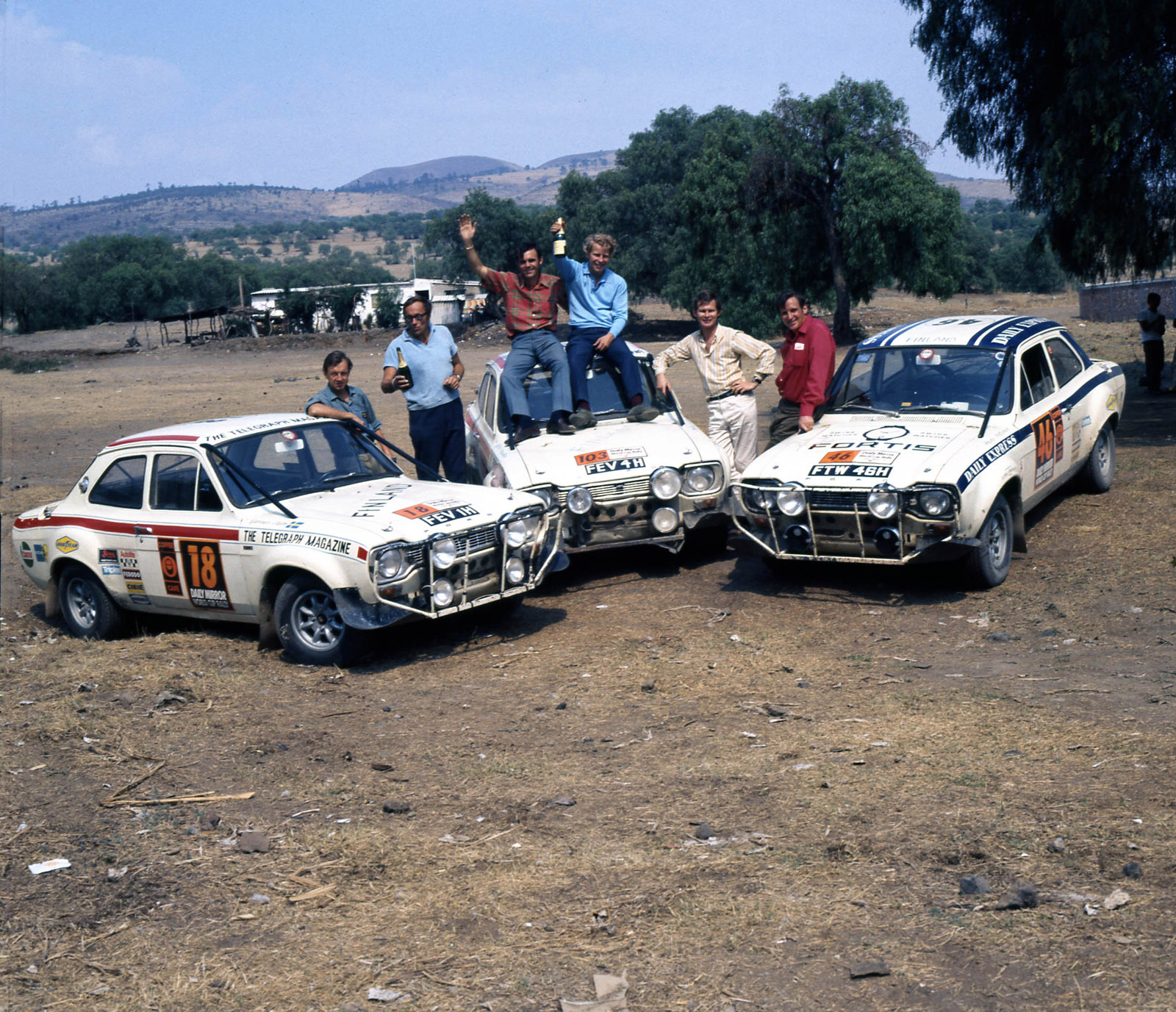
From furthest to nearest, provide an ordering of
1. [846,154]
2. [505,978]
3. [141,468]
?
[846,154]
[141,468]
[505,978]

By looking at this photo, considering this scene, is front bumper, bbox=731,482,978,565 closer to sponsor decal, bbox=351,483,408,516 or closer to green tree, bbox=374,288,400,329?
sponsor decal, bbox=351,483,408,516

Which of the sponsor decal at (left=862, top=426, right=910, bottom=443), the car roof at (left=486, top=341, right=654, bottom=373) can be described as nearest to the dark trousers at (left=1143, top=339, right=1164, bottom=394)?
the car roof at (left=486, top=341, right=654, bottom=373)

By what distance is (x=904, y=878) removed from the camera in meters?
4.43

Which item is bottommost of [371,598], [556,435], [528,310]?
[371,598]

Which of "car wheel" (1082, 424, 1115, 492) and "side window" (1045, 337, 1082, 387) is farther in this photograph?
"car wheel" (1082, 424, 1115, 492)

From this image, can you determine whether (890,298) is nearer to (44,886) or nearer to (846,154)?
(846,154)

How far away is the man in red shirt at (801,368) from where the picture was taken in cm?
952

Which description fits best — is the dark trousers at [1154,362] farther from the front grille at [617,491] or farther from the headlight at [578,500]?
the headlight at [578,500]

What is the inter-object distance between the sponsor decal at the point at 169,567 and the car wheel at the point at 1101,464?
782 centimetres

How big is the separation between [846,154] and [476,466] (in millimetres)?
28921

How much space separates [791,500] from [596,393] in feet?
8.13

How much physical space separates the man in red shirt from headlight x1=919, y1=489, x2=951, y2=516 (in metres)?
1.62

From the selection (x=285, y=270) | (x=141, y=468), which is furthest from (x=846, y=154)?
(x=285, y=270)

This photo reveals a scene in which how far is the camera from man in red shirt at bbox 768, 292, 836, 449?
9523 millimetres
